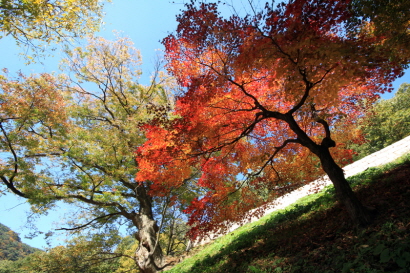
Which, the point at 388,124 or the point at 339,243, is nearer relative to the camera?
the point at 339,243

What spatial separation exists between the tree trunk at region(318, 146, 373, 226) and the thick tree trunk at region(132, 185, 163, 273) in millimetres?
6870

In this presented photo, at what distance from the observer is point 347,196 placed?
4.19 meters

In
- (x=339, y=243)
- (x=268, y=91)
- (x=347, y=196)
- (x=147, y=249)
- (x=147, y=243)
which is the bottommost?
(x=339, y=243)

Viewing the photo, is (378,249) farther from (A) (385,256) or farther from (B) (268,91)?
(B) (268,91)

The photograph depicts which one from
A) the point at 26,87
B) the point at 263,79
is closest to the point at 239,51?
the point at 263,79

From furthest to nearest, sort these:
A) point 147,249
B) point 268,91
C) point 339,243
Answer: point 147,249, point 268,91, point 339,243

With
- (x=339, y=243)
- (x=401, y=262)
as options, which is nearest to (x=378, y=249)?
(x=401, y=262)

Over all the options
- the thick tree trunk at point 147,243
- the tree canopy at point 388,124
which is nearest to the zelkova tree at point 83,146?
the thick tree trunk at point 147,243

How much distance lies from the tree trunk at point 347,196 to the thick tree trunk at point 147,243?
6870 mm

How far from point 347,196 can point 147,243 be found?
815 centimetres

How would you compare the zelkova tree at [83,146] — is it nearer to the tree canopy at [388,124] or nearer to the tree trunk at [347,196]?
the tree trunk at [347,196]

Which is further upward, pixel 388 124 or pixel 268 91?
pixel 268 91

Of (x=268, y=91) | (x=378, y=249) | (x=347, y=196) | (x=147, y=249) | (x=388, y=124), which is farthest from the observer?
(x=388, y=124)

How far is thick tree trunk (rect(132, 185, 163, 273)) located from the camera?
860 cm
